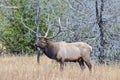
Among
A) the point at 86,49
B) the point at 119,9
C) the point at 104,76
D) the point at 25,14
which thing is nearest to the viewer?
the point at 104,76

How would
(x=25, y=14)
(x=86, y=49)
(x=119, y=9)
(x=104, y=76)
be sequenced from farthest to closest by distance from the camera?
(x=25, y=14), (x=119, y=9), (x=86, y=49), (x=104, y=76)

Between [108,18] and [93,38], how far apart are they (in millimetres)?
927

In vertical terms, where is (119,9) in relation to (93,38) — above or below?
above

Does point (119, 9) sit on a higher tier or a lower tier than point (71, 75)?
higher

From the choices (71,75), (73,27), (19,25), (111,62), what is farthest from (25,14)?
(71,75)

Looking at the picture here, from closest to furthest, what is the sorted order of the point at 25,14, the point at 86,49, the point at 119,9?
the point at 86,49 < the point at 119,9 < the point at 25,14

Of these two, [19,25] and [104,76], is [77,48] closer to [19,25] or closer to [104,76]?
[104,76]

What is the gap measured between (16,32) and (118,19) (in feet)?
24.5

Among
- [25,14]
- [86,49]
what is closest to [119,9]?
[86,49]

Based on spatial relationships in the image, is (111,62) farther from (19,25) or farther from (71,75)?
(19,25)

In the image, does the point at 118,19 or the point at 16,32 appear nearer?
the point at 118,19

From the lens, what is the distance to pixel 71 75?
9.79 metres

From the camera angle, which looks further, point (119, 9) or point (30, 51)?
point (30, 51)

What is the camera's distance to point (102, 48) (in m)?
13.9
